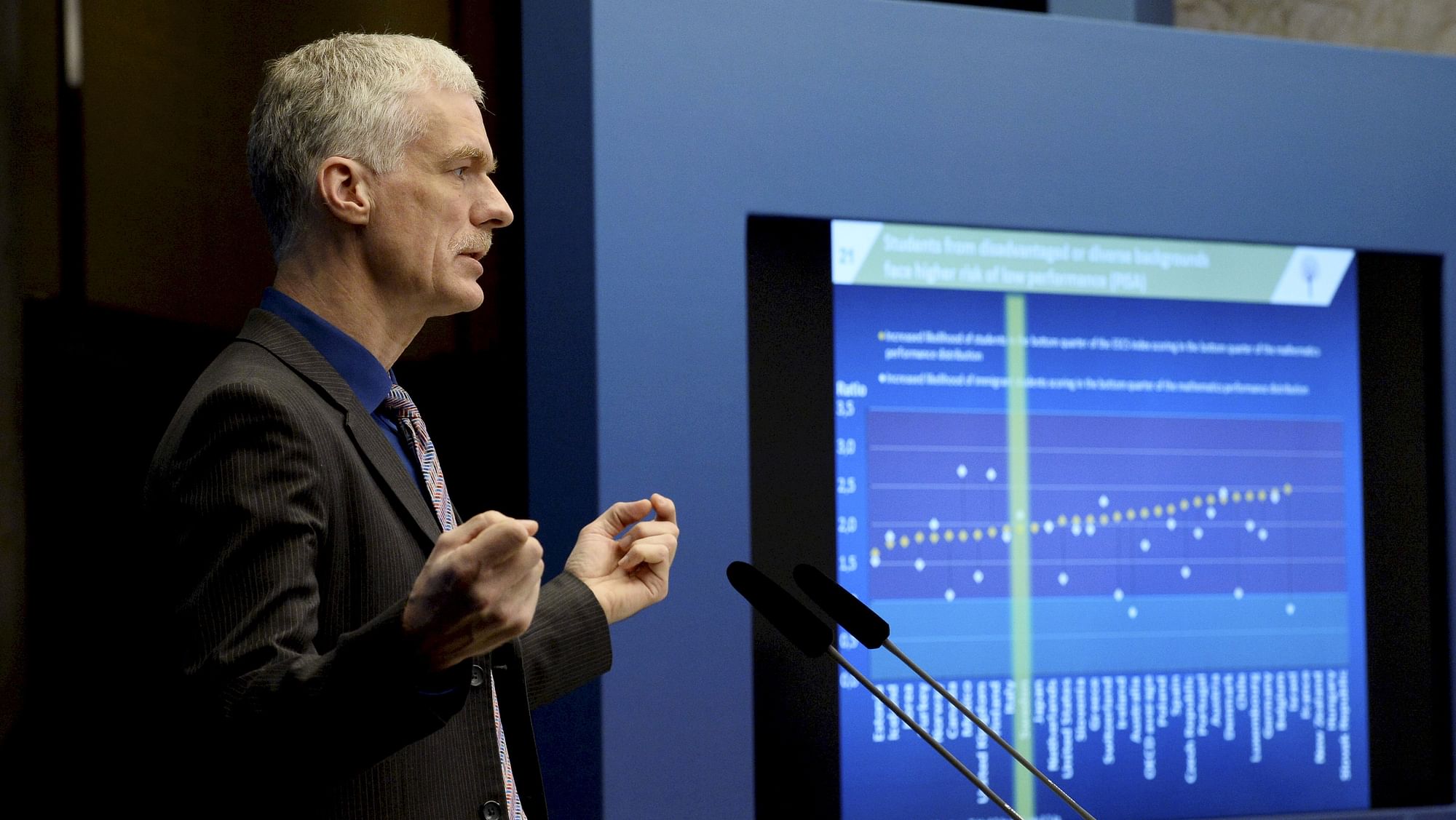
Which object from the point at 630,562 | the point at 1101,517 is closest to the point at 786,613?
the point at 630,562

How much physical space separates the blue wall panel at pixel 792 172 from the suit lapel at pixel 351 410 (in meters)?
1.19

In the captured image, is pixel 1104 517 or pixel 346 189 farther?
pixel 1104 517

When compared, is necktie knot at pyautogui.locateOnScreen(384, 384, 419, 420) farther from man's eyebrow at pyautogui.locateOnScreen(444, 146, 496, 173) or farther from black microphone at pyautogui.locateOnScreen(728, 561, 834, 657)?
black microphone at pyautogui.locateOnScreen(728, 561, 834, 657)

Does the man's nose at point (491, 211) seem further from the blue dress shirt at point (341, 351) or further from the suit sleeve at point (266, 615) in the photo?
the suit sleeve at point (266, 615)

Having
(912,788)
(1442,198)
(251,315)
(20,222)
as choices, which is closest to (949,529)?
(912,788)

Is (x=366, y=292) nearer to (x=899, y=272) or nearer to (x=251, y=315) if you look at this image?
(x=251, y=315)

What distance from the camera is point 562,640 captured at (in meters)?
1.41

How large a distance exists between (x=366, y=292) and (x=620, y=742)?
1292 mm

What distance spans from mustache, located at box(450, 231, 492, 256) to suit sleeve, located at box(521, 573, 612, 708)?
36 cm

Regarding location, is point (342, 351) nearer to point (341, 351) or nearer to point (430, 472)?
point (341, 351)

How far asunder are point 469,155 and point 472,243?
0.09 meters

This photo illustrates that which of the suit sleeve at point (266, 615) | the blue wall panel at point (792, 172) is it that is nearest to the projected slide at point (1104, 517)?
the blue wall panel at point (792, 172)

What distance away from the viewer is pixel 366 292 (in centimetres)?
137

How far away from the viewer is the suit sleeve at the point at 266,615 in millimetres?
992
